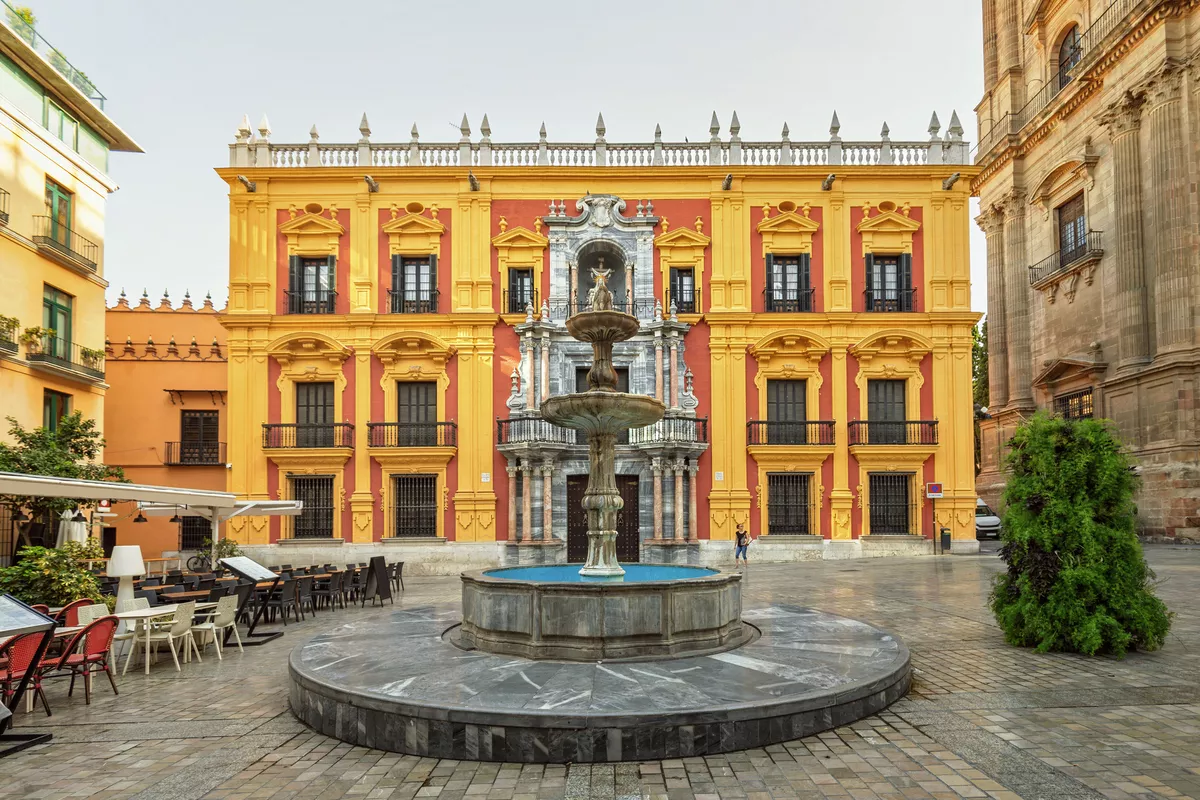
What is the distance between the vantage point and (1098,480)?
8.88m

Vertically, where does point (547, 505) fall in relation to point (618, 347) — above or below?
below

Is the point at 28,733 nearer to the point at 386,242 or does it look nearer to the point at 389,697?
the point at 389,697

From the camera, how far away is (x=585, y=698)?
598 centimetres

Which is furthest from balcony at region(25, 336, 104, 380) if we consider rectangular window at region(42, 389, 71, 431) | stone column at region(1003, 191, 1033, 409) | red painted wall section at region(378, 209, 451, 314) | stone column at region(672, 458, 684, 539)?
stone column at region(1003, 191, 1033, 409)

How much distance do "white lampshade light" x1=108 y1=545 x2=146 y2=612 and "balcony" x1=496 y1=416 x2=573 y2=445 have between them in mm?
11937

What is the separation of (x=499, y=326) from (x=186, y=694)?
51.9ft

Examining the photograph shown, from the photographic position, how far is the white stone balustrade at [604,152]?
75.4 ft

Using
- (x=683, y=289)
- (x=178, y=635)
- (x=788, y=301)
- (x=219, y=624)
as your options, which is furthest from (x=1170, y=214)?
(x=178, y=635)

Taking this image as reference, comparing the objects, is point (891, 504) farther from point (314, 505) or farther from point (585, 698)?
point (585, 698)

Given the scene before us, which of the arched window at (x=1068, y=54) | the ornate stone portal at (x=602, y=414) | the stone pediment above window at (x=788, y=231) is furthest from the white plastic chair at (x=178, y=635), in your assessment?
the arched window at (x=1068, y=54)

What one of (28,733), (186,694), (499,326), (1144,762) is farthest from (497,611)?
(499,326)

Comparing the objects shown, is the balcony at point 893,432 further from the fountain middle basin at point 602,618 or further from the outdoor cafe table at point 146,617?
the outdoor cafe table at point 146,617

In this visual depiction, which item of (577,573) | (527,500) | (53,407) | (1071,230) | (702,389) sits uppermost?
(1071,230)

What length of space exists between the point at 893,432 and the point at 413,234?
15236 millimetres
